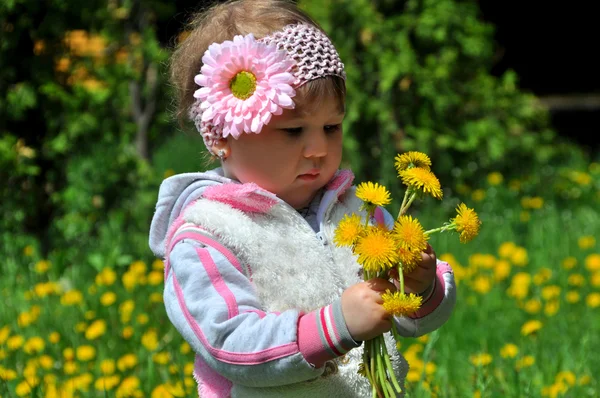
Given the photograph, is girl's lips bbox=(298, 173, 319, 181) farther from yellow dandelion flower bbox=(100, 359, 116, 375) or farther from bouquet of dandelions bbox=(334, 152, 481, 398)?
yellow dandelion flower bbox=(100, 359, 116, 375)

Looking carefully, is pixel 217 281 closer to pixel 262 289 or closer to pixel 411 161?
pixel 262 289

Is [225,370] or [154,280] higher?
[225,370]

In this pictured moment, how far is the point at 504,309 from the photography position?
3.50 meters

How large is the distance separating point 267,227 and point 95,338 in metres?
1.62

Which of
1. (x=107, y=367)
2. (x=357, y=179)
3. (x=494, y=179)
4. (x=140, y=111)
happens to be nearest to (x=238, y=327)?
(x=107, y=367)

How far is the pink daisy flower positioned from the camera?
1616 millimetres

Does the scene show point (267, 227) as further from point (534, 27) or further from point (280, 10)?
point (534, 27)

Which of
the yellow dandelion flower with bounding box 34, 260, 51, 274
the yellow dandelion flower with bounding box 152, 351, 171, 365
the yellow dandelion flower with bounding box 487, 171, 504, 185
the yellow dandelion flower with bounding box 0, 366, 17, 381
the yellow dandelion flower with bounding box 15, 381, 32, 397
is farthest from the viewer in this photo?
the yellow dandelion flower with bounding box 487, 171, 504, 185

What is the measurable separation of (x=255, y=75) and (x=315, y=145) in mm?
169

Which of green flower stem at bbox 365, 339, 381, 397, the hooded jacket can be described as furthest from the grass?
green flower stem at bbox 365, 339, 381, 397

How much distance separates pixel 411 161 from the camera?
→ 155cm

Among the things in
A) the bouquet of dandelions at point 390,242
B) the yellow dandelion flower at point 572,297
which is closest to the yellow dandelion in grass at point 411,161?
the bouquet of dandelions at point 390,242

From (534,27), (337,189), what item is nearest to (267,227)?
(337,189)

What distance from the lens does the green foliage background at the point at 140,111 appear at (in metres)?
4.20
